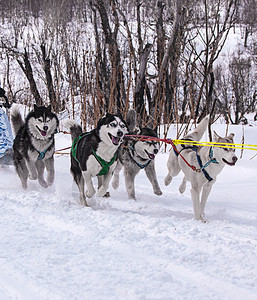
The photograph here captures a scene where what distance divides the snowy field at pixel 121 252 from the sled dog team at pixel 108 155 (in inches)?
10.7

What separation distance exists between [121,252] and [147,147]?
71.2 inches

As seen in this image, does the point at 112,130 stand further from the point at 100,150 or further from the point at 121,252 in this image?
the point at 121,252

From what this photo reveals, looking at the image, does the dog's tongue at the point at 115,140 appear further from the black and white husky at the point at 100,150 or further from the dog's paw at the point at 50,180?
the dog's paw at the point at 50,180

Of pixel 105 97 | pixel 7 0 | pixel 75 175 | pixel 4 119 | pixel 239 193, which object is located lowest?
pixel 239 193

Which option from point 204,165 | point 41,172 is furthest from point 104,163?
point 41,172

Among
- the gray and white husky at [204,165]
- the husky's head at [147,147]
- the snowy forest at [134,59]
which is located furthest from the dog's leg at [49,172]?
the snowy forest at [134,59]

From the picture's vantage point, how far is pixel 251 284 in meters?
1.74

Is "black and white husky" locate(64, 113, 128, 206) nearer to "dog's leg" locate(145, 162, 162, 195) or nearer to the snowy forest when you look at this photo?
"dog's leg" locate(145, 162, 162, 195)

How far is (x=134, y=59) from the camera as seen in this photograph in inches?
333

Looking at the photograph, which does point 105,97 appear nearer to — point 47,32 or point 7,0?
point 47,32

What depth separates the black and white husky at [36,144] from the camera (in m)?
4.25

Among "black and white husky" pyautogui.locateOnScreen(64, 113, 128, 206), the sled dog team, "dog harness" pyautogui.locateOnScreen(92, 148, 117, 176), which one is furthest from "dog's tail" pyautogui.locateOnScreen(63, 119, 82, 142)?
"dog harness" pyautogui.locateOnScreen(92, 148, 117, 176)

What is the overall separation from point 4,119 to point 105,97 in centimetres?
355

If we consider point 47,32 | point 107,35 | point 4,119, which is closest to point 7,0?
point 47,32
